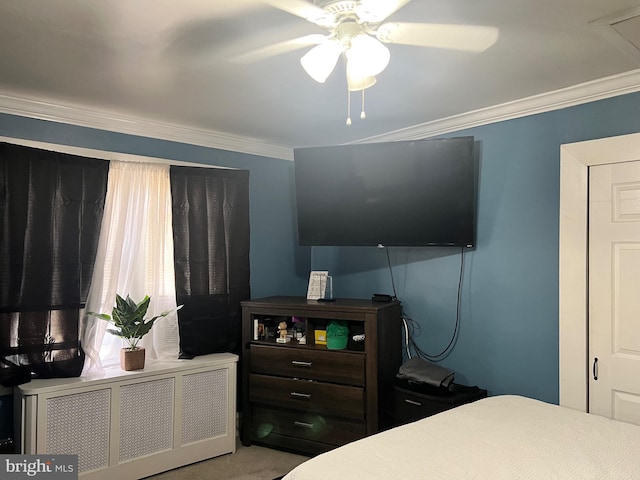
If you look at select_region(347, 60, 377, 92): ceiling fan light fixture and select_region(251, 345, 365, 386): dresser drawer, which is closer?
select_region(347, 60, 377, 92): ceiling fan light fixture

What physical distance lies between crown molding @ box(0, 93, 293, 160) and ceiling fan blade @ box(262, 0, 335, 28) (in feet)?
6.22

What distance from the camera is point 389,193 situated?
3.39 meters

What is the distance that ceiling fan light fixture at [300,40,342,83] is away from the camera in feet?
6.19

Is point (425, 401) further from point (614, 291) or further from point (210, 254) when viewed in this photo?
point (210, 254)

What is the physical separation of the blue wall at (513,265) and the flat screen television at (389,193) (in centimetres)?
19

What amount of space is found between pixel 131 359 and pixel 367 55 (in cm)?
242

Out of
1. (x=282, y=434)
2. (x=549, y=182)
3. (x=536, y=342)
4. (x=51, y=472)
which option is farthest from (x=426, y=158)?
(x=51, y=472)

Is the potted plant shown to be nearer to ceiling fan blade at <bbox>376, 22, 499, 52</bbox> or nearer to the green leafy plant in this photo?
the green leafy plant

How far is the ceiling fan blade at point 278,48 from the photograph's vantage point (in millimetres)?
2164

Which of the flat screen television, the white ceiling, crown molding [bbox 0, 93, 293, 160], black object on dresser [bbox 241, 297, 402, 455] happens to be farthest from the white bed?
crown molding [bbox 0, 93, 293, 160]

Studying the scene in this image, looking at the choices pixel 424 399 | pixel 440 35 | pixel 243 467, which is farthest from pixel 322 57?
pixel 243 467

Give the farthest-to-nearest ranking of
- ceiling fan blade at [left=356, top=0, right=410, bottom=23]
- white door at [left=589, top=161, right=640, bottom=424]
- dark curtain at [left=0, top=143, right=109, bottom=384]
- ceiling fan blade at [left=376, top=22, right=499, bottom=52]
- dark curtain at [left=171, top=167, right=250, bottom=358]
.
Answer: dark curtain at [left=171, top=167, right=250, bottom=358]
dark curtain at [left=0, top=143, right=109, bottom=384]
white door at [left=589, top=161, right=640, bottom=424]
ceiling fan blade at [left=376, top=22, right=499, bottom=52]
ceiling fan blade at [left=356, top=0, right=410, bottom=23]

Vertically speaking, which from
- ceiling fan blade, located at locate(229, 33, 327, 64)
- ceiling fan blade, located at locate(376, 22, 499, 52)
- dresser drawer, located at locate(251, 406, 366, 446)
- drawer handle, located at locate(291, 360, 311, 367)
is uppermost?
ceiling fan blade, located at locate(376, 22, 499, 52)

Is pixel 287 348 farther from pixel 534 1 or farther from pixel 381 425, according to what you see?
pixel 534 1
